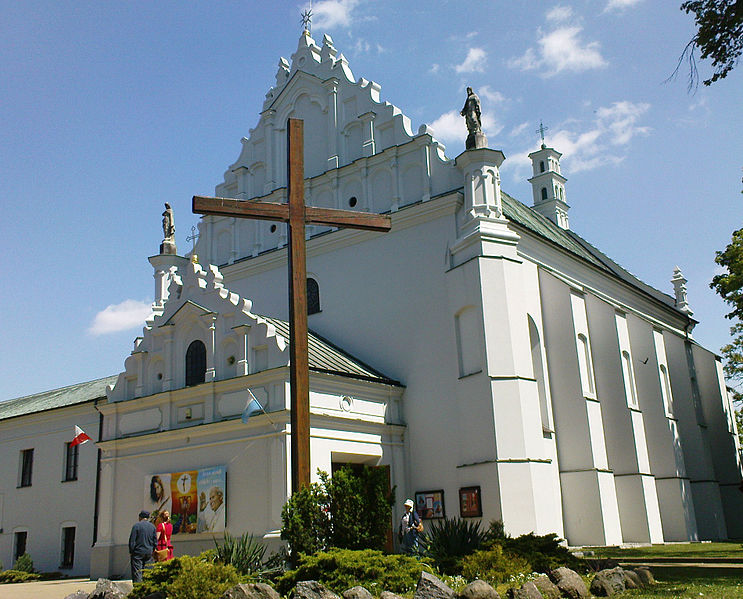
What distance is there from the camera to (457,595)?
985cm

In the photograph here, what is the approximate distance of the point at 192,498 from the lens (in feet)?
65.3

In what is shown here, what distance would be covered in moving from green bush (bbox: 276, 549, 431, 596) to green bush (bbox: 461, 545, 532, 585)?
4.45ft

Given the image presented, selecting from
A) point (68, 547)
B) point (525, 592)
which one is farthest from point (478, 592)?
point (68, 547)

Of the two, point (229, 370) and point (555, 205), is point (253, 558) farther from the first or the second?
point (555, 205)

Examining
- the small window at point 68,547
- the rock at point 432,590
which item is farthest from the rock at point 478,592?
the small window at point 68,547

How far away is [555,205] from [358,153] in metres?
22.6

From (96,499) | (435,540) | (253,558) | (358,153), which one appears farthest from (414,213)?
(96,499)

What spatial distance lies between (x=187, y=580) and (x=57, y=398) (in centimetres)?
2359

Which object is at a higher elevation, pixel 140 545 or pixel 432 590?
pixel 140 545

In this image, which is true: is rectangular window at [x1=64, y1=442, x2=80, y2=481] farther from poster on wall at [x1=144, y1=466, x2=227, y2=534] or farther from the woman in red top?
the woman in red top

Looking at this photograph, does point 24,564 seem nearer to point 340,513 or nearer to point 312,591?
point 340,513

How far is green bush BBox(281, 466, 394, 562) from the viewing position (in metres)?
11.8

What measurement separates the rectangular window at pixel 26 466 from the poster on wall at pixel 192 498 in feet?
34.1

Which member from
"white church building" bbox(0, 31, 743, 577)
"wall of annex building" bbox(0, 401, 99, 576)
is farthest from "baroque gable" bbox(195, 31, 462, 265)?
"wall of annex building" bbox(0, 401, 99, 576)
